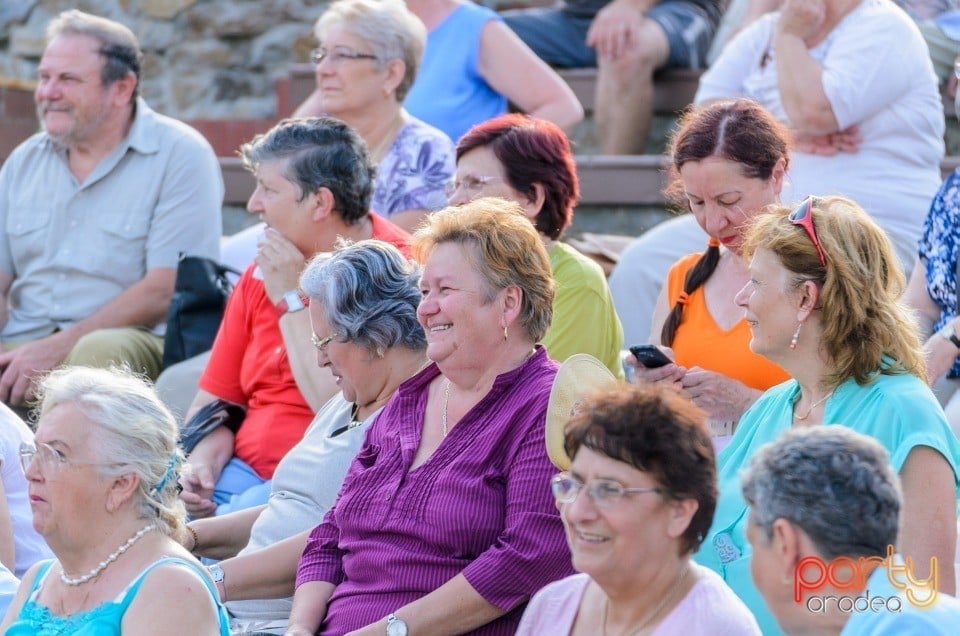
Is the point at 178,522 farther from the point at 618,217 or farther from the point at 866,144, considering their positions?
the point at 618,217

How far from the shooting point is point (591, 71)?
6.77 meters

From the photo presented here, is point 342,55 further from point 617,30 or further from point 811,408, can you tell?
point 811,408

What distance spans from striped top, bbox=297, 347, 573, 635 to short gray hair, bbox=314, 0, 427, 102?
2258 mm

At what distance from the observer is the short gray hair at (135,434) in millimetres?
2957

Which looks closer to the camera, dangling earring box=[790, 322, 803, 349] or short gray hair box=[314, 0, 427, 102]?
dangling earring box=[790, 322, 803, 349]

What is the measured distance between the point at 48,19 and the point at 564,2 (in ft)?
9.37

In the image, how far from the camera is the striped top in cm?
309

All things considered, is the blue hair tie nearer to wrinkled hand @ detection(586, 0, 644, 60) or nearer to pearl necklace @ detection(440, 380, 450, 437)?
pearl necklace @ detection(440, 380, 450, 437)

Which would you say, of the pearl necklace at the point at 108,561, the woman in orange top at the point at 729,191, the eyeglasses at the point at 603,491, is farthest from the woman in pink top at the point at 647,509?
the woman in orange top at the point at 729,191

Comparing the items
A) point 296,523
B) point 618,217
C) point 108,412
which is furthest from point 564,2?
point 108,412

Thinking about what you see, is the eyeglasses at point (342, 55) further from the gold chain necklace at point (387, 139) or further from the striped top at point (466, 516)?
the striped top at point (466, 516)

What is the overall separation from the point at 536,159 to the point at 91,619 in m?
1.99

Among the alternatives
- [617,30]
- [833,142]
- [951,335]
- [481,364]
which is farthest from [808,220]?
[617,30]

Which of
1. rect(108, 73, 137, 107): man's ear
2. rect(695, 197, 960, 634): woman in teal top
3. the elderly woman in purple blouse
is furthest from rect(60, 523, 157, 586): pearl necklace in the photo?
rect(108, 73, 137, 107): man's ear
